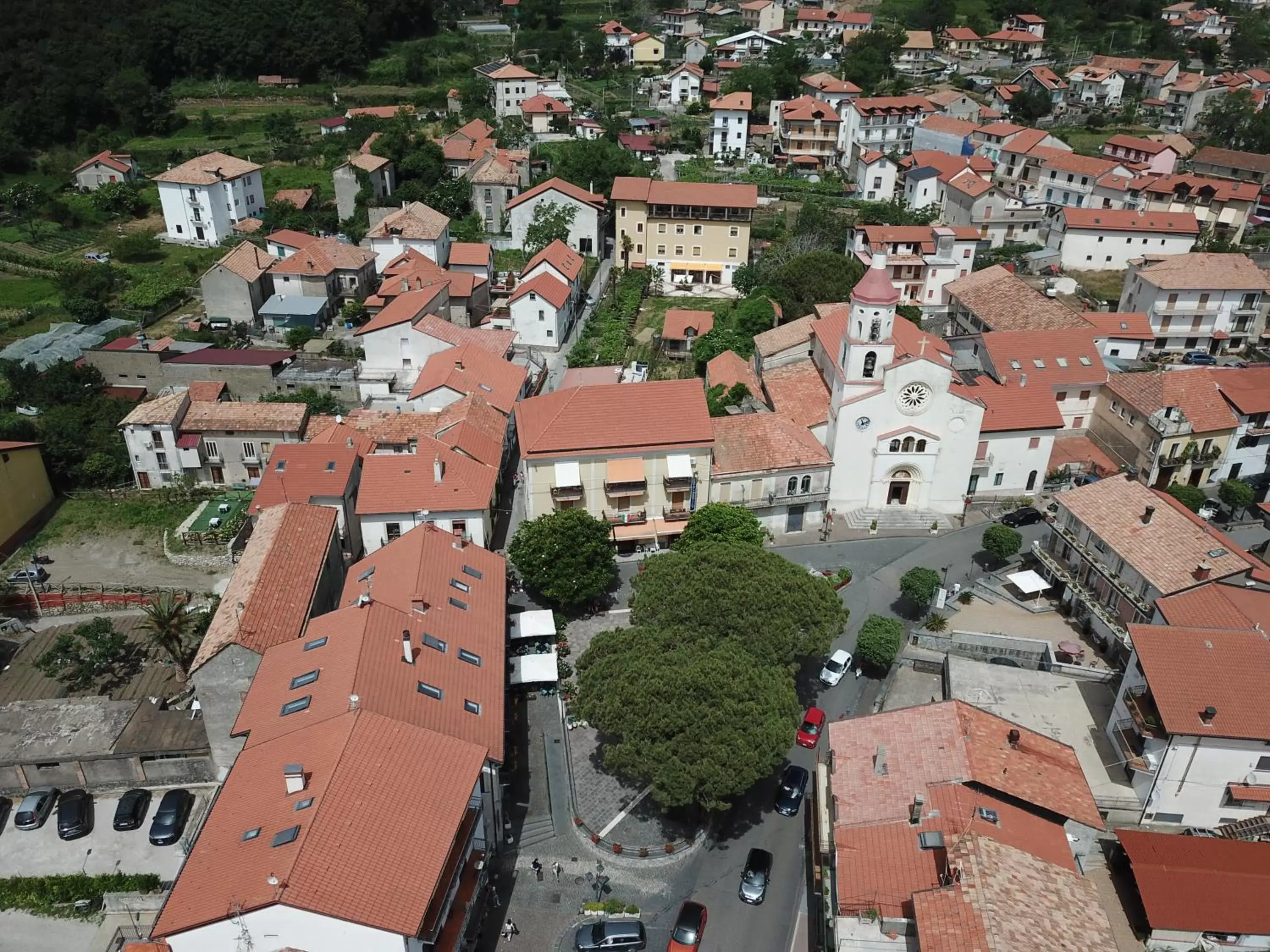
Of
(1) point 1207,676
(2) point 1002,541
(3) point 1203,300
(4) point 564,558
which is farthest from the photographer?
(3) point 1203,300

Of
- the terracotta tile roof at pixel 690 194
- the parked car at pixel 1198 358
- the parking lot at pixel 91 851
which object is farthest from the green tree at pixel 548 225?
the parking lot at pixel 91 851

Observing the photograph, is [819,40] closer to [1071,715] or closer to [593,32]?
[593,32]

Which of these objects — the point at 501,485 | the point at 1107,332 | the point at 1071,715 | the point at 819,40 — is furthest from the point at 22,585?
the point at 819,40

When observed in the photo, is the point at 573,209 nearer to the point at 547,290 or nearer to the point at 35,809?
the point at 547,290

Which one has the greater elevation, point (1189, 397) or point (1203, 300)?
point (1203, 300)

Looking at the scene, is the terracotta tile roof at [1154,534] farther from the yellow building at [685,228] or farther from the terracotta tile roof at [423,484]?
the yellow building at [685,228]

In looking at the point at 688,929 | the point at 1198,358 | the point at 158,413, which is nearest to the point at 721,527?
the point at 688,929
